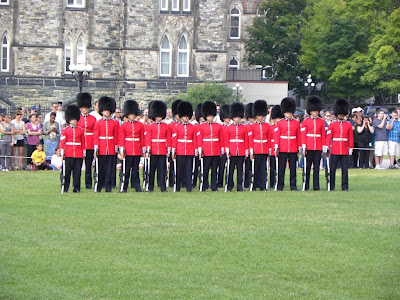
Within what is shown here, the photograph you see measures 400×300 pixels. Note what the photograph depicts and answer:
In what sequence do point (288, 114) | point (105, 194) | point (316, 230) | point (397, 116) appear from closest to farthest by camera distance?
point (316, 230)
point (105, 194)
point (288, 114)
point (397, 116)

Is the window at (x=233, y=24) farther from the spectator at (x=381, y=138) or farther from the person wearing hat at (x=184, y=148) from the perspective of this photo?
the person wearing hat at (x=184, y=148)

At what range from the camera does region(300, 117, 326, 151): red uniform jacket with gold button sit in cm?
2295

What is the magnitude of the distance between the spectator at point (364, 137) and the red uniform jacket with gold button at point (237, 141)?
30.5ft

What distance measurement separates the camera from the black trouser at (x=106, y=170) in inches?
868

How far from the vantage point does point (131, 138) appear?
22219 mm

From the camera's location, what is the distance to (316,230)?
15.3 m

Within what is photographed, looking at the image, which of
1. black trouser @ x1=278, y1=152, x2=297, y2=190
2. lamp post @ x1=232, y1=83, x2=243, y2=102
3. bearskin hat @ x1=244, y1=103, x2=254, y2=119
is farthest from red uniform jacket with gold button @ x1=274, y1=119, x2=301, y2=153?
lamp post @ x1=232, y1=83, x2=243, y2=102

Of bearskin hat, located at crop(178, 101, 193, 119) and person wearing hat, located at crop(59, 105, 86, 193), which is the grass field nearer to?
person wearing hat, located at crop(59, 105, 86, 193)

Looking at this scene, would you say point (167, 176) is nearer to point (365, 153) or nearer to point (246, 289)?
point (365, 153)

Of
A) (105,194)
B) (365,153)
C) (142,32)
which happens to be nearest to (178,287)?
(105,194)

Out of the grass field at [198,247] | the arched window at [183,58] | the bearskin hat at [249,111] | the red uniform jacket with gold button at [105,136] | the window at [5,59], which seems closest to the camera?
the grass field at [198,247]

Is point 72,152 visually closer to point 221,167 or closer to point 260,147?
point 221,167

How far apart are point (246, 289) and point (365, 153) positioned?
20992 mm

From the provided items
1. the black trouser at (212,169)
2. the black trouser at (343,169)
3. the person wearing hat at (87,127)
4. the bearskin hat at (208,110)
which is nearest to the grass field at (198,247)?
the black trouser at (212,169)
